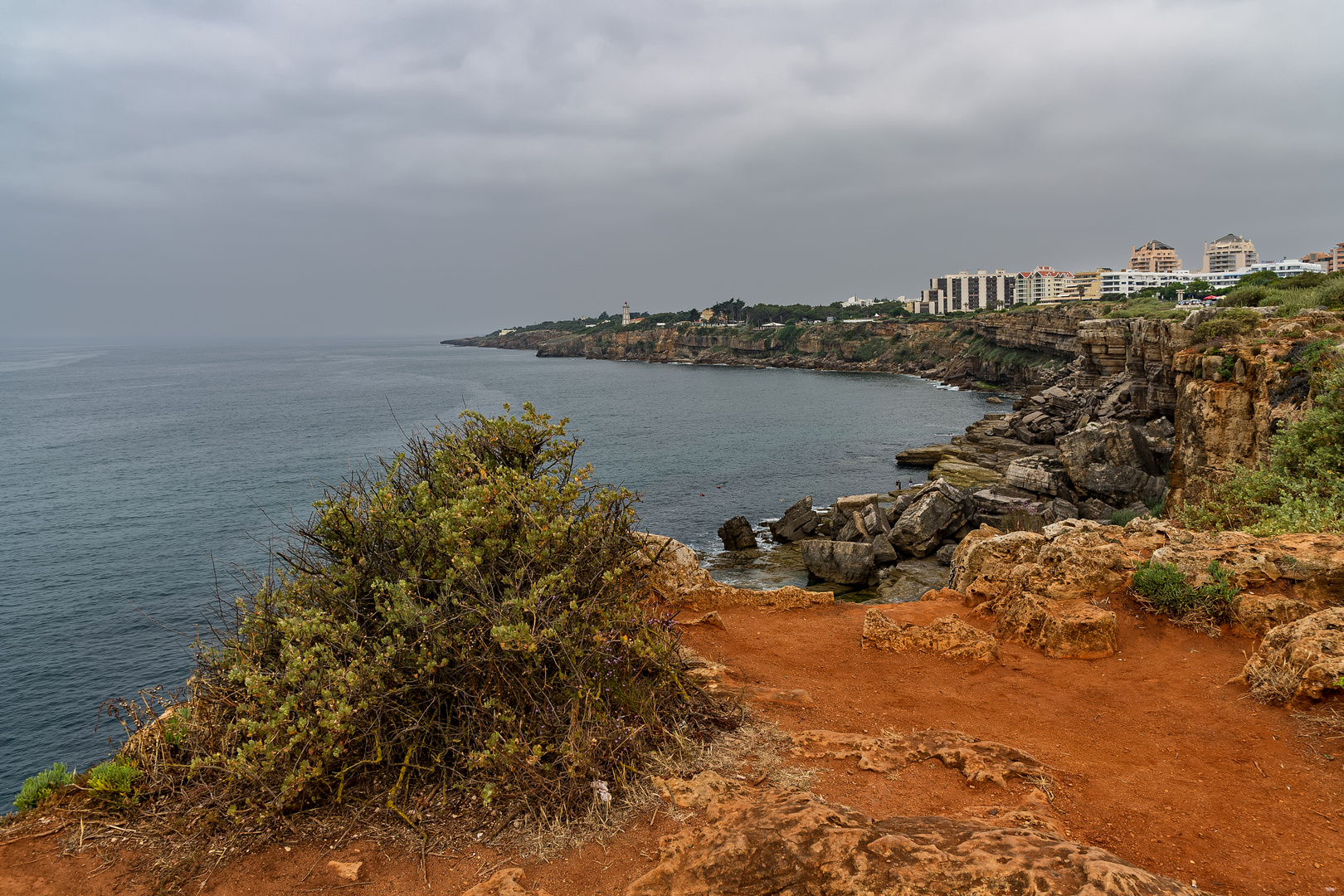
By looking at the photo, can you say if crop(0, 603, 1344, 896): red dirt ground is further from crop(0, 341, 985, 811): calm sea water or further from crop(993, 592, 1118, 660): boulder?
crop(0, 341, 985, 811): calm sea water

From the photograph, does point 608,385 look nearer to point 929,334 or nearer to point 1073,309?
point 929,334

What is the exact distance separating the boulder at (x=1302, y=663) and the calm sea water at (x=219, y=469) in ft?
32.1

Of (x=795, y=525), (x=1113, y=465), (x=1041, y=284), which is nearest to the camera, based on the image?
(x=795, y=525)

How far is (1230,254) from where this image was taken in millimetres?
166250

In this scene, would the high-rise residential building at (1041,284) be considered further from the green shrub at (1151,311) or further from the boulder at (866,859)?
the boulder at (866,859)

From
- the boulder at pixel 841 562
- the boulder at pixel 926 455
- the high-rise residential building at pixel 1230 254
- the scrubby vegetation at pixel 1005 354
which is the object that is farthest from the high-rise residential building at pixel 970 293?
the boulder at pixel 841 562

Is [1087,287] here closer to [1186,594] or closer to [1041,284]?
[1041,284]

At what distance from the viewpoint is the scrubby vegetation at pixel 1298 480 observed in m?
12.3

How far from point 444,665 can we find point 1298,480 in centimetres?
1542

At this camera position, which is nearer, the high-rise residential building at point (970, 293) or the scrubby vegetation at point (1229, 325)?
the scrubby vegetation at point (1229, 325)

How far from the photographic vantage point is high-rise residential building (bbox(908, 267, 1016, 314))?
174125mm

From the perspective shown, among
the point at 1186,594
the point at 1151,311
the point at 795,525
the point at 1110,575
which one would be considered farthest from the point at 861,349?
the point at 1186,594

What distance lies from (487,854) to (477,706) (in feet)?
3.95

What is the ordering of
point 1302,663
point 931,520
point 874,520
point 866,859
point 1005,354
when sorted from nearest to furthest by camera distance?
point 866,859 < point 1302,663 < point 931,520 < point 874,520 < point 1005,354
